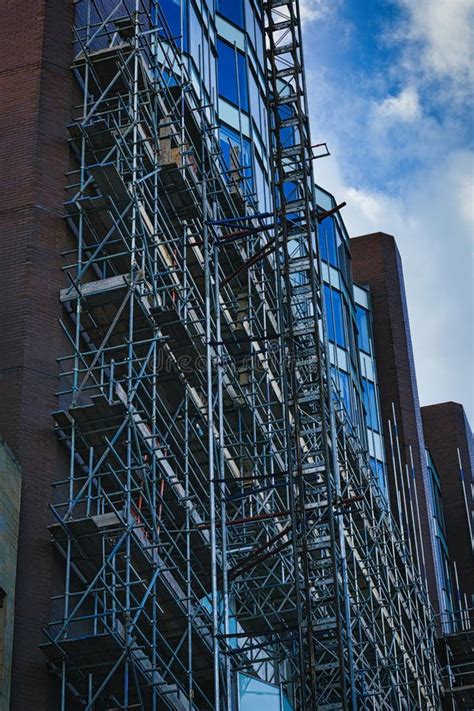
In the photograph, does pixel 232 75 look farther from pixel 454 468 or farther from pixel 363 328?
pixel 454 468

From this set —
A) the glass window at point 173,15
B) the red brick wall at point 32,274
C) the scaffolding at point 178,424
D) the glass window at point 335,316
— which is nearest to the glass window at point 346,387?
the glass window at point 335,316

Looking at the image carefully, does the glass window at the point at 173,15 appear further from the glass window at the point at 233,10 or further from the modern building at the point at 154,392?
the glass window at the point at 233,10

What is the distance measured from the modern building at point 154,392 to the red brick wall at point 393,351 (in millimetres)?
13446

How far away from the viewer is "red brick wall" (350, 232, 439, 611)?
49844mm

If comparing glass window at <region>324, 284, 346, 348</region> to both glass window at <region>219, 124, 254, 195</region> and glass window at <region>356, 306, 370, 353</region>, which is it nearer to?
glass window at <region>356, 306, 370, 353</region>

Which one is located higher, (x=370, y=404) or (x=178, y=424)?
(x=370, y=404)

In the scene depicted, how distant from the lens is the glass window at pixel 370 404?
49562 millimetres

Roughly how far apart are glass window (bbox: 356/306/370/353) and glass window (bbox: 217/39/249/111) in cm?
1575

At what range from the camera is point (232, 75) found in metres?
37.8

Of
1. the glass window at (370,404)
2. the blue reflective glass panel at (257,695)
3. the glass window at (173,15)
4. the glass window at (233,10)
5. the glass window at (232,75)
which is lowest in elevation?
the blue reflective glass panel at (257,695)

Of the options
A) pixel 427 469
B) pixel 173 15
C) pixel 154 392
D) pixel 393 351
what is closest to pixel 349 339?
pixel 393 351

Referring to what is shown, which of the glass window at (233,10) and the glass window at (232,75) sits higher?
the glass window at (233,10)

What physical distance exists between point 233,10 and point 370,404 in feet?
57.3

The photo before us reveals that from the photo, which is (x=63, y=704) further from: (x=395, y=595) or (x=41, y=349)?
(x=395, y=595)
